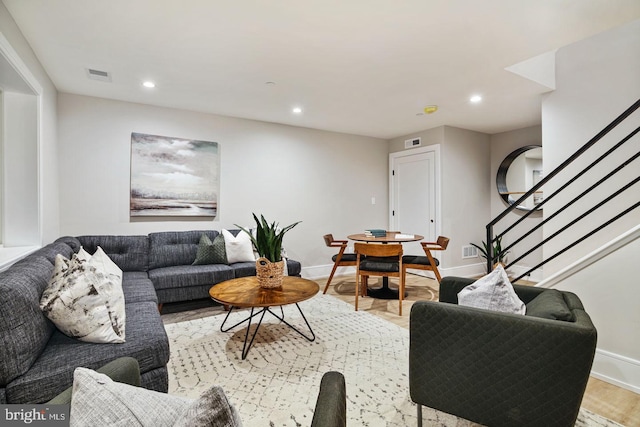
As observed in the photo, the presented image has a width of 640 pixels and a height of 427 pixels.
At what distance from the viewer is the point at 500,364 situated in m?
1.32

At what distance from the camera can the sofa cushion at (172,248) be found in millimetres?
3545

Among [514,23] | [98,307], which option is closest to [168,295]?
[98,307]

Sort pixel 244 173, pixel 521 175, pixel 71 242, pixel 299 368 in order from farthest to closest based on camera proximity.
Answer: pixel 521 175
pixel 244 173
pixel 71 242
pixel 299 368

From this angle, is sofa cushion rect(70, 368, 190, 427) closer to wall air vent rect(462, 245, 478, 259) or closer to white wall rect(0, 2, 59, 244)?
white wall rect(0, 2, 59, 244)

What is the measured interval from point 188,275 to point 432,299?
2.76 m

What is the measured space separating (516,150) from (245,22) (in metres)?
4.48

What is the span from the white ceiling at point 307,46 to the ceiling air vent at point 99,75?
0.07 meters

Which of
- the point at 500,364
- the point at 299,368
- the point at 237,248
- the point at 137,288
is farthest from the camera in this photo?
the point at 237,248

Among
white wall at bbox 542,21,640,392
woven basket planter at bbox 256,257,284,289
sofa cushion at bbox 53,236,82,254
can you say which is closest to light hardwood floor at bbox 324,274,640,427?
white wall at bbox 542,21,640,392

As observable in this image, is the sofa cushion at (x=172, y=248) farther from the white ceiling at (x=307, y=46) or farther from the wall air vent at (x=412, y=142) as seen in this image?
the wall air vent at (x=412, y=142)

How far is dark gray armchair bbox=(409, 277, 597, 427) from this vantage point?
1211mm

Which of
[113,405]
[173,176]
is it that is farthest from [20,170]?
[113,405]

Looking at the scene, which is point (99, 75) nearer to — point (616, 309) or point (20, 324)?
point (20, 324)

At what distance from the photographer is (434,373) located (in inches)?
57.0
